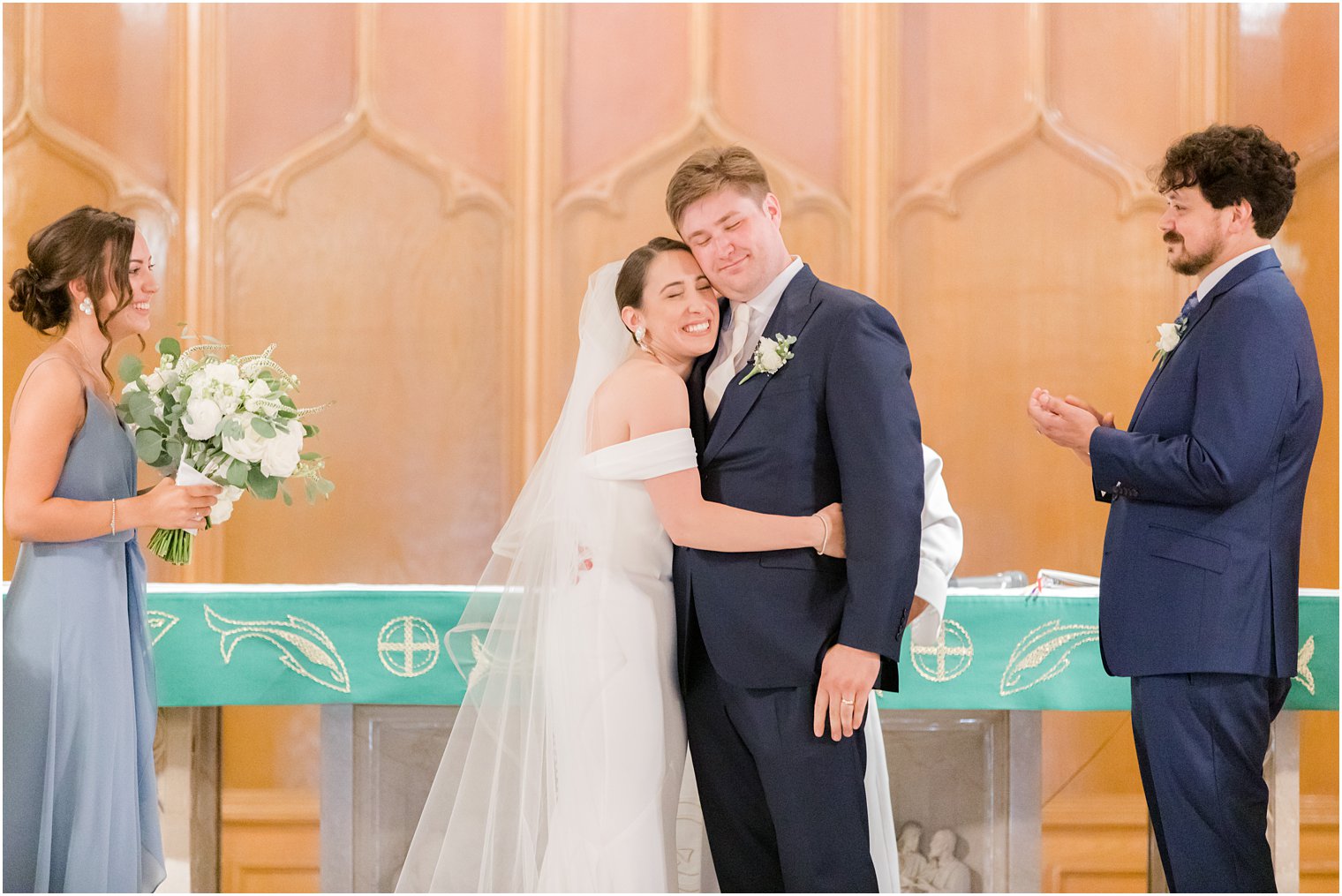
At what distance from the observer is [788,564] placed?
2322 millimetres

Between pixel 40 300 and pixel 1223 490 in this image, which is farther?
pixel 40 300

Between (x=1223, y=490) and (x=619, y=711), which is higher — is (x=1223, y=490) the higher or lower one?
the higher one

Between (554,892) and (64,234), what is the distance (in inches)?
78.0

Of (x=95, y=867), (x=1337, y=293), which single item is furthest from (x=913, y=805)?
(x=1337, y=293)

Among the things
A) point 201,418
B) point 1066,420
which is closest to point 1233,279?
point 1066,420

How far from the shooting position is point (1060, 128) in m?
4.79

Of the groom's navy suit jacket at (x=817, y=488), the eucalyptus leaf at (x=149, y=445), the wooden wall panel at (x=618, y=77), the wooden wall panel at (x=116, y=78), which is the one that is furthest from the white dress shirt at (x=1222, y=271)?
the wooden wall panel at (x=116, y=78)

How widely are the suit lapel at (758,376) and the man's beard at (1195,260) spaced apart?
949 mm

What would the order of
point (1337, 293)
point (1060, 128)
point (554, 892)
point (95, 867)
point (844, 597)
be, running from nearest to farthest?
point (844, 597) → point (554, 892) → point (95, 867) → point (1337, 293) → point (1060, 128)

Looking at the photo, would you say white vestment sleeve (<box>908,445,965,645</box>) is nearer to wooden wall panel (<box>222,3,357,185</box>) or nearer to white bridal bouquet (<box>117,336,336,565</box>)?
white bridal bouquet (<box>117,336,336,565</box>)

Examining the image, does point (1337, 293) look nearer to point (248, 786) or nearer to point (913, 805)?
point (913, 805)

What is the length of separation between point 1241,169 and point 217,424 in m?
2.48

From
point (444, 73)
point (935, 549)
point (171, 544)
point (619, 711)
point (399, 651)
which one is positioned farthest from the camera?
point (444, 73)

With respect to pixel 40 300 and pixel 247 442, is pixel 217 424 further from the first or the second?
pixel 40 300
